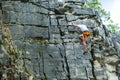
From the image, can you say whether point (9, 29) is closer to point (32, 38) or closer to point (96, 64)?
point (32, 38)

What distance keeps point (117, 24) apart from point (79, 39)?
22.5 m

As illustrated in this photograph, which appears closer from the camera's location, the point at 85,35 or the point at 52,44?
the point at 52,44

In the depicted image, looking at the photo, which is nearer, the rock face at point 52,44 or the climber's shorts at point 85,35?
the rock face at point 52,44

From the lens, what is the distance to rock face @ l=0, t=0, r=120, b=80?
18.6m

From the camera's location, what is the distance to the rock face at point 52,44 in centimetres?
1861

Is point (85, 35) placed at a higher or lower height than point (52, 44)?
higher

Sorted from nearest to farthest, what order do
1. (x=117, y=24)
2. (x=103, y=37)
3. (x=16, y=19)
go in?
(x=16, y=19) < (x=103, y=37) < (x=117, y=24)

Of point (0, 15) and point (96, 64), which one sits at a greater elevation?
point (0, 15)

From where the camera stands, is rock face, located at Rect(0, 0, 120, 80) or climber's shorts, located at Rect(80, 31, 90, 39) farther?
climber's shorts, located at Rect(80, 31, 90, 39)

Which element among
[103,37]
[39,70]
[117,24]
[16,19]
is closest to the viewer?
[39,70]

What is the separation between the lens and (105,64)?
816 inches

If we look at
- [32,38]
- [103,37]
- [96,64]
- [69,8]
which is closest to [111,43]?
[103,37]

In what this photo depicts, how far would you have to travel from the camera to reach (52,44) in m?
19.9

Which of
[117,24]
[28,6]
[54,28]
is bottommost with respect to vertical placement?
[117,24]
